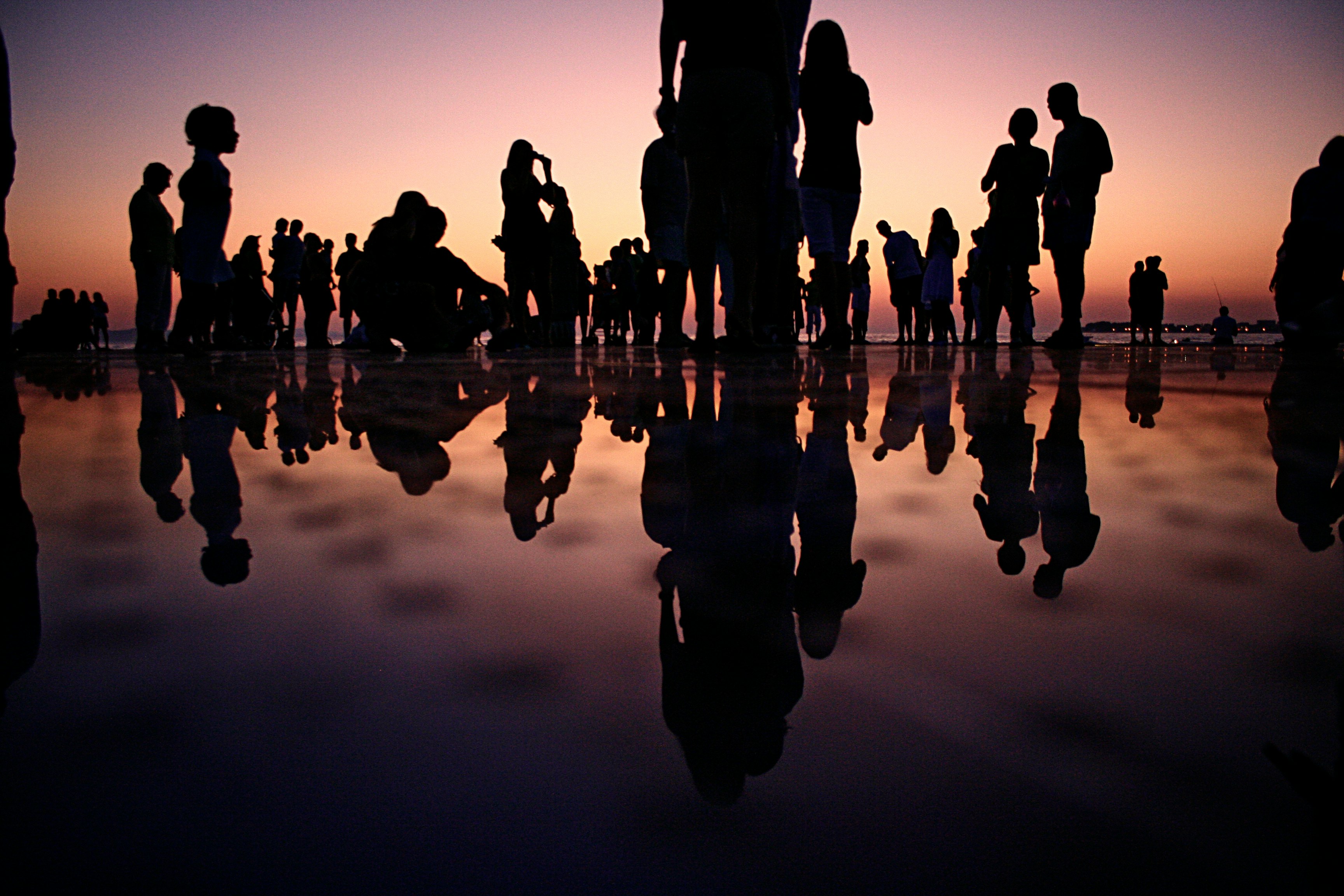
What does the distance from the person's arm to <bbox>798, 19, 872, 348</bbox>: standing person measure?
166 cm

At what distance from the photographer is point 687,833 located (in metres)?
0.36

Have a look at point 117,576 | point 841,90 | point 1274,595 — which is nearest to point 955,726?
point 1274,595

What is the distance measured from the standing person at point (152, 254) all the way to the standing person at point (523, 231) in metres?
3.01

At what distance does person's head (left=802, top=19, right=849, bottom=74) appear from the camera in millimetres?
5617

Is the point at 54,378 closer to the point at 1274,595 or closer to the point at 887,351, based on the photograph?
the point at 1274,595

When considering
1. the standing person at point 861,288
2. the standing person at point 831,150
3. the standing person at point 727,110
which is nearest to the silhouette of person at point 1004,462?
the standing person at point 727,110

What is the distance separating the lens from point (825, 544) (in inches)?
31.6

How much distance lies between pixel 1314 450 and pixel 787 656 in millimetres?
1206

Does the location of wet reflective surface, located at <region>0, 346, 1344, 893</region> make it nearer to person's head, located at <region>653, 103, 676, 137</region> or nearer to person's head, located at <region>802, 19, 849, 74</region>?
person's head, located at <region>653, 103, 676, 137</region>

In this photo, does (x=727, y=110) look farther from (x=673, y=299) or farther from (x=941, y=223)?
(x=941, y=223)

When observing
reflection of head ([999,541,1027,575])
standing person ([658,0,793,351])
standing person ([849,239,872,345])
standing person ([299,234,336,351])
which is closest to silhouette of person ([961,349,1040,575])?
reflection of head ([999,541,1027,575])

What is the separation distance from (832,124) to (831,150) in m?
0.16

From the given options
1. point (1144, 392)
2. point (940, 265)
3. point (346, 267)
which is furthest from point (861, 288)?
point (1144, 392)

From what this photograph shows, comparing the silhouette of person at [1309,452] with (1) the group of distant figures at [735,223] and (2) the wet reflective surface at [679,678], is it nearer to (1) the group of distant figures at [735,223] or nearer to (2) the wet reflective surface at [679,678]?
(2) the wet reflective surface at [679,678]
